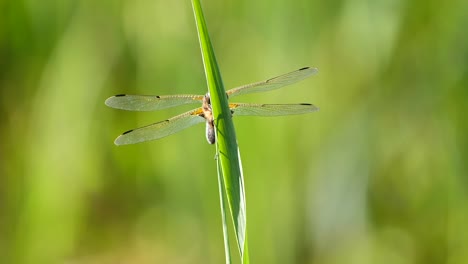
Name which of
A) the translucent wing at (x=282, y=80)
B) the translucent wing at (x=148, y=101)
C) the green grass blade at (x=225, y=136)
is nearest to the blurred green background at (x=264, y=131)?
the translucent wing at (x=148, y=101)

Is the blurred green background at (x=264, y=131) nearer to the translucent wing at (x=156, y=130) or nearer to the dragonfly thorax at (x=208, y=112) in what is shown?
the translucent wing at (x=156, y=130)

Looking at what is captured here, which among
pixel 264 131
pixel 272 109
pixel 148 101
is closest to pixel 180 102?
pixel 148 101

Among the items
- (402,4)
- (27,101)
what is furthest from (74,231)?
(402,4)

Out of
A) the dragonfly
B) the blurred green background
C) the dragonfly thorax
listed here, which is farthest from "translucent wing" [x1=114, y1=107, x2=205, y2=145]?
the blurred green background

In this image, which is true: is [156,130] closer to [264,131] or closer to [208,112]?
[208,112]

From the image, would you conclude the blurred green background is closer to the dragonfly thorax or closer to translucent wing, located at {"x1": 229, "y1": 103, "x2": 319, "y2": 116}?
translucent wing, located at {"x1": 229, "y1": 103, "x2": 319, "y2": 116}
